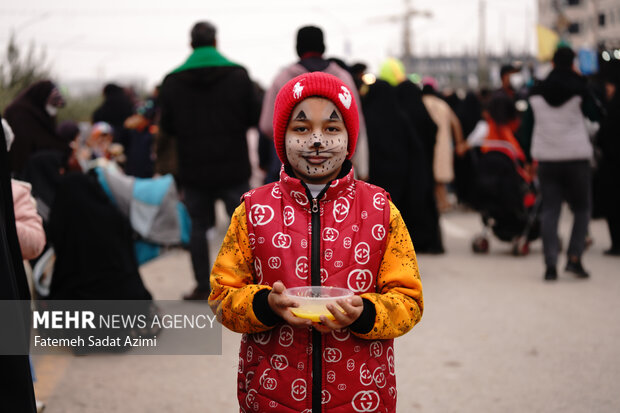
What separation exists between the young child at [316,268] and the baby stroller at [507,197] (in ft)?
24.3

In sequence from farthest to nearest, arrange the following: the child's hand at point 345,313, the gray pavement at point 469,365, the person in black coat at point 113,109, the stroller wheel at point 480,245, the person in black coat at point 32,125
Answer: the person in black coat at point 113,109 → the stroller wheel at point 480,245 → the person in black coat at point 32,125 → the gray pavement at point 469,365 → the child's hand at point 345,313

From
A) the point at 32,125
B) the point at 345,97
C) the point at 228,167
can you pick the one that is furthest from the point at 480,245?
the point at 345,97

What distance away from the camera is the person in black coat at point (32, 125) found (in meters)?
7.64

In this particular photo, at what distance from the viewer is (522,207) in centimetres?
997

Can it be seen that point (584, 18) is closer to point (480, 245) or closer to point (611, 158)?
point (611, 158)

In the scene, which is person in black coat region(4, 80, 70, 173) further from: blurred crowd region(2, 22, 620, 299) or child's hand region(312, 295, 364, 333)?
child's hand region(312, 295, 364, 333)

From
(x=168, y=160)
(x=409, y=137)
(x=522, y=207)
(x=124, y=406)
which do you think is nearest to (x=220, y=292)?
(x=124, y=406)

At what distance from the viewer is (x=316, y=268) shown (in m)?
2.76

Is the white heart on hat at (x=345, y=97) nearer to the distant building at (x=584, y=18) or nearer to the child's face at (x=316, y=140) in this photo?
the child's face at (x=316, y=140)

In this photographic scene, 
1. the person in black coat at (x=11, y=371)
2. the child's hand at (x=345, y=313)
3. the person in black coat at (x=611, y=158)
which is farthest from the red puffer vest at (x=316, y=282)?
the person in black coat at (x=611, y=158)

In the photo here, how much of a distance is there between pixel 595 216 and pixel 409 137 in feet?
14.9

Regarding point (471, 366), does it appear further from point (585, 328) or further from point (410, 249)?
point (410, 249)

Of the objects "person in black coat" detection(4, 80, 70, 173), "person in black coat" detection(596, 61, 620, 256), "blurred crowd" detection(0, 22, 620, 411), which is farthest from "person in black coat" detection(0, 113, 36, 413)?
"person in black coat" detection(596, 61, 620, 256)

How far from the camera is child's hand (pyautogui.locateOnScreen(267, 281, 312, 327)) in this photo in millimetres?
2541
